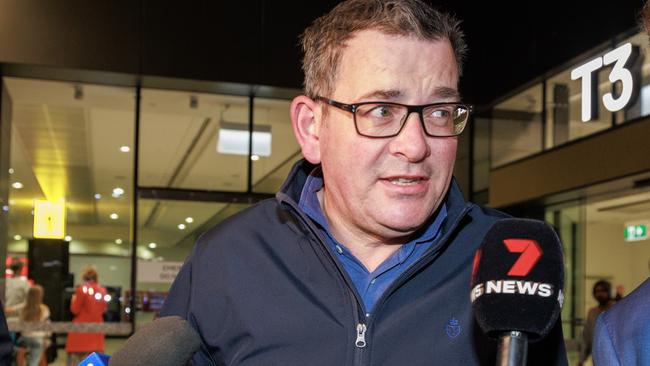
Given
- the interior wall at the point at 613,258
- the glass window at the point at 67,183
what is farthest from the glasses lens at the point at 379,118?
the glass window at the point at 67,183

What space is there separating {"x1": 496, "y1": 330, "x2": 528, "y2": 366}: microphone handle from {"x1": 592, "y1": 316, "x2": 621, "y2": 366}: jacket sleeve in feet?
1.68

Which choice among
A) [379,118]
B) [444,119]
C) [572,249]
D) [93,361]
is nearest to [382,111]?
[379,118]

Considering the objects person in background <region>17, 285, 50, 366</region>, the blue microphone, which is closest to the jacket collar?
the blue microphone

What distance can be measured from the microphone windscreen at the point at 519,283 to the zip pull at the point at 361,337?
51 centimetres

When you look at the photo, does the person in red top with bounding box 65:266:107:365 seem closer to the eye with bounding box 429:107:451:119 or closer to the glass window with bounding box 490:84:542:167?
the glass window with bounding box 490:84:542:167

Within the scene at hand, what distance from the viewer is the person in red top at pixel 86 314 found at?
8727 millimetres

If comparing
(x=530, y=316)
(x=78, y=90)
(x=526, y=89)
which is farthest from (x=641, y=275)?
(x=530, y=316)

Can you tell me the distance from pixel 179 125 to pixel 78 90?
1.06 meters

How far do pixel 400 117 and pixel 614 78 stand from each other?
6570mm

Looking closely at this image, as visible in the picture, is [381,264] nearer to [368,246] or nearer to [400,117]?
[368,246]

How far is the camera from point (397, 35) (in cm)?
167

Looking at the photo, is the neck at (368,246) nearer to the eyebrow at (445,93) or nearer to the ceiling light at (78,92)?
the eyebrow at (445,93)

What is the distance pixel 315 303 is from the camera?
5.58 feet

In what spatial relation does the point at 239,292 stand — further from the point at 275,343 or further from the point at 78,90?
the point at 78,90
